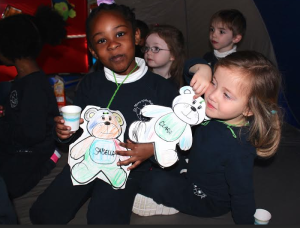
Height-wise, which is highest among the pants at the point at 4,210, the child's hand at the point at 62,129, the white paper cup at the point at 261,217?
the child's hand at the point at 62,129

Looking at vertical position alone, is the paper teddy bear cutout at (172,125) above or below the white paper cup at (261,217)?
above

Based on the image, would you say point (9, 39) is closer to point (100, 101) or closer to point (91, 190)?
point (100, 101)

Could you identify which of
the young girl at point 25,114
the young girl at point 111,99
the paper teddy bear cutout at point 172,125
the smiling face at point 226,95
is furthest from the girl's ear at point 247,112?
the young girl at point 25,114

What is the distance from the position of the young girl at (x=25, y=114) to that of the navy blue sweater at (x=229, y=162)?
2.68ft

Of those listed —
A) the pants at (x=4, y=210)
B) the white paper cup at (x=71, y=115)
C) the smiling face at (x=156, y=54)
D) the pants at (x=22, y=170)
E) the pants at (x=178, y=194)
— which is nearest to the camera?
the pants at (x=4, y=210)

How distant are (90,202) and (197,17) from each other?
210 cm

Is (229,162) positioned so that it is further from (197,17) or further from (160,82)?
(197,17)

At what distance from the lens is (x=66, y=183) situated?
4.44 feet

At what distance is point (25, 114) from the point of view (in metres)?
1.56

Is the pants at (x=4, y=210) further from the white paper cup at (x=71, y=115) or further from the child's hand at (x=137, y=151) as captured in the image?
the child's hand at (x=137, y=151)

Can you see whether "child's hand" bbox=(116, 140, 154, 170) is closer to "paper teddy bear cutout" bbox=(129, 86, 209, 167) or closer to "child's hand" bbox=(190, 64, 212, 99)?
"paper teddy bear cutout" bbox=(129, 86, 209, 167)

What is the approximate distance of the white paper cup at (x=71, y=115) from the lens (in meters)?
1.10

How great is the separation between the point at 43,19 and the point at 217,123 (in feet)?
3.80

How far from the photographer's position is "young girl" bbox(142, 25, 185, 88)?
2133 millimetres
